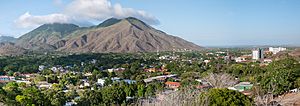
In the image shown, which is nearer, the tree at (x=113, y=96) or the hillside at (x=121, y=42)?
the tree at (x=113, y=96)

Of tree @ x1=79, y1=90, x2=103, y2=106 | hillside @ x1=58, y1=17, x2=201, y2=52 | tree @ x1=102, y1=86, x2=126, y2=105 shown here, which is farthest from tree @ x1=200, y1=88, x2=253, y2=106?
hillside @ x1=58, y1=17, x2=201, y2=52

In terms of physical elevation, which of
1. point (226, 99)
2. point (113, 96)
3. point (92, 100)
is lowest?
point (92, 100)

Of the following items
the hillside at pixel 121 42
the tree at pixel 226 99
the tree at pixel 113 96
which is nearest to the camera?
the tree at pixel 226 99

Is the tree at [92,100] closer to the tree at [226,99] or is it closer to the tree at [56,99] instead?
the tree at [56,99]

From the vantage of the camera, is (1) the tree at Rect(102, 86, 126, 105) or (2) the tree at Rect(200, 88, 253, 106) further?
(1) the tree at Rect(102, 86, 126, 105)

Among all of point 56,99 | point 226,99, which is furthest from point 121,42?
point 226,99

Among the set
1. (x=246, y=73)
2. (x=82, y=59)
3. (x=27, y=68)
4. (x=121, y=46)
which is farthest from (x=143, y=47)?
(x=246, y=73)

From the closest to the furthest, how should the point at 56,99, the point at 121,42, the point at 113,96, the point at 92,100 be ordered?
the point at 56,99
the point at 92,100
the point at 113,96
the point at 121,42

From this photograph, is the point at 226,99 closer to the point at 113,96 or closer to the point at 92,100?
the point at 113,96

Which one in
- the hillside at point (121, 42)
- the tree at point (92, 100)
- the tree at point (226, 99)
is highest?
the hillside at point (121, 42)

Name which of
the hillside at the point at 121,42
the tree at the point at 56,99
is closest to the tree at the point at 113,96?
the tree at the point at 56,99

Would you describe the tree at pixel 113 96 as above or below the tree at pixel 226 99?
below

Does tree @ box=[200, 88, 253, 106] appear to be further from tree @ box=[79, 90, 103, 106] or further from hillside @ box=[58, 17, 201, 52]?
hillside @ box=[58, 17, 201, 52]
